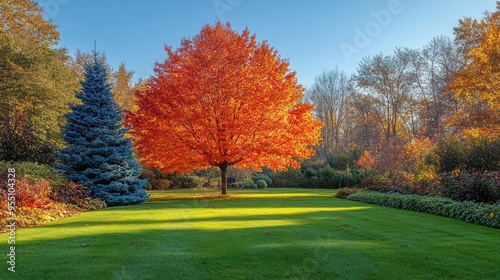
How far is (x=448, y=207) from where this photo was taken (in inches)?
371

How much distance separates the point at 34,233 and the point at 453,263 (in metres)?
7.51

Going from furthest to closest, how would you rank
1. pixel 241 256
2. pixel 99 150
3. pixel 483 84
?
pixel 483 84
pixel 99 150
pixel 241 256

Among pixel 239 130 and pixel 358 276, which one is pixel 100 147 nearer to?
pixel 239 130

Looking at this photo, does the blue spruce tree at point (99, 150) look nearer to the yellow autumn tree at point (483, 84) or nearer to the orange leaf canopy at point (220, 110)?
the orange leaf canopy at point (220, 110)

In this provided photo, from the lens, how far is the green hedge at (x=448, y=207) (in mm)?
7871

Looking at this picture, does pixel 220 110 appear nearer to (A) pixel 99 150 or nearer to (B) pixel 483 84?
A: (A) pixel 99 150

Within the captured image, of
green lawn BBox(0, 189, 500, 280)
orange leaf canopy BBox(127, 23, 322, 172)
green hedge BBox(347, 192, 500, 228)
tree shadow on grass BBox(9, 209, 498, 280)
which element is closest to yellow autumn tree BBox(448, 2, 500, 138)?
green hedge BBox(347, 192, 500, 228)

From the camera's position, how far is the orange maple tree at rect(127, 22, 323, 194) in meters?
14.7

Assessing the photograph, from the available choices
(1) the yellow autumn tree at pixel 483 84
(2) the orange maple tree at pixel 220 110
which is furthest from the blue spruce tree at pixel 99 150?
Result: (1) the yellow autumn tree at pixel 483 84

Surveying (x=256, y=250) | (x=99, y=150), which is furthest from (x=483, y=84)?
(x=99, y=150)

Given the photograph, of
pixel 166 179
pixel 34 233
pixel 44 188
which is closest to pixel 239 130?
pixel 44 188

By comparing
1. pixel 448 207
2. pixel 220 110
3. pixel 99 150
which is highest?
pixel 220 110

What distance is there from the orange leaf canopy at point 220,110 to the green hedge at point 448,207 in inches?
168

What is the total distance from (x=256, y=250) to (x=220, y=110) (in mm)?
9884
